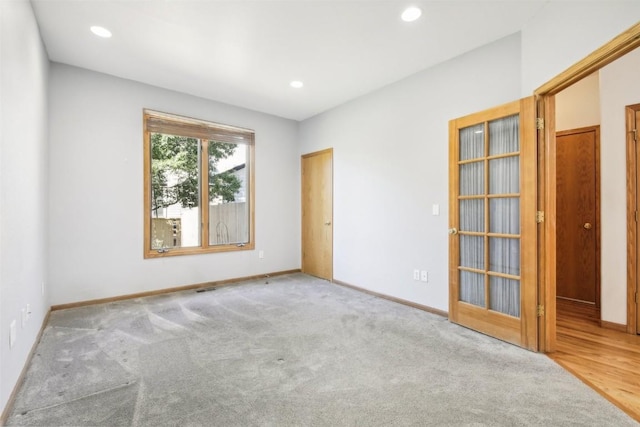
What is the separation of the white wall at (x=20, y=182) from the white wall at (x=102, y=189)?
555 millimetres

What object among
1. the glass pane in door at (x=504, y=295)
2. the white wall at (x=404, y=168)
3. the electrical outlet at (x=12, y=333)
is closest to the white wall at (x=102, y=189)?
the electrical outlet at (x=12, y=333)

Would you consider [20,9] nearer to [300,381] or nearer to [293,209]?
[300,381]

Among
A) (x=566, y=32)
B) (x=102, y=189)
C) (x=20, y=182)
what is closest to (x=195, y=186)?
(x=102, y=189)

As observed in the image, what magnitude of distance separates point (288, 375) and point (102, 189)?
10.7 feet

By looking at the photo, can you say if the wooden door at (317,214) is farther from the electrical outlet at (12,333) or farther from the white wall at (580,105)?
the electrical outlet at (12,333)

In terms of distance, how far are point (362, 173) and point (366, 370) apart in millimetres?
2783

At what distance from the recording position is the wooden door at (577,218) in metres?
3.74

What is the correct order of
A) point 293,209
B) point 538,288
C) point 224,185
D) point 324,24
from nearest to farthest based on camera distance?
1. point 538,288
2. point 324,24
3. point 224,185
4. point 293,209

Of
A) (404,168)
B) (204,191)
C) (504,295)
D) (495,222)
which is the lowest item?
(504,295)

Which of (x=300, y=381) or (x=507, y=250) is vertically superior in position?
(x=507, y=250)

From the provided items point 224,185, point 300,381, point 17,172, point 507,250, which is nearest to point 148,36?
point 17,172

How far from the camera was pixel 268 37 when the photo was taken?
2.86 m

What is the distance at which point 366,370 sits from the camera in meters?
2.14

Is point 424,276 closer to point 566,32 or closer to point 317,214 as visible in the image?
point 317,214
